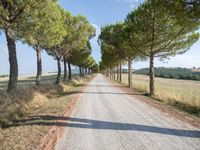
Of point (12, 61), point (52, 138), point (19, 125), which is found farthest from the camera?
point (12, 61)

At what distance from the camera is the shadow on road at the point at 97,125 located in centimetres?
960

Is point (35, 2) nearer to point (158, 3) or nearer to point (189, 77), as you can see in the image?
point (158, 3)

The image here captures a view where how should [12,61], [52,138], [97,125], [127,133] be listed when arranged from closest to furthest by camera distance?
[52,138] → [127,133] → [97,125] → [12,61]

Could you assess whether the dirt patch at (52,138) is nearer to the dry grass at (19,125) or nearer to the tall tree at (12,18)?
the dry grass at (19,125)

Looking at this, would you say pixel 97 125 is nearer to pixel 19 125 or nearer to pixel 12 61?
pixel 19 125

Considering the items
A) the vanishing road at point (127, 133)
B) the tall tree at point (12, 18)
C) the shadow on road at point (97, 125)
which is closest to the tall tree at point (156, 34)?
the tall tree at point (12, 18)

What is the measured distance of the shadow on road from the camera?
960 centimetres

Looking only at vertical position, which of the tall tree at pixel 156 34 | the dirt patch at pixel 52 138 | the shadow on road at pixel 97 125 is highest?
the tall tree at pixel 156 34

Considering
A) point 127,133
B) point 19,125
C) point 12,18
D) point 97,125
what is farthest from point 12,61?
point 127,133

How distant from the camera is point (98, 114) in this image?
1355cm

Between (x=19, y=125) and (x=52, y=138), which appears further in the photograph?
(x=19, y=125)

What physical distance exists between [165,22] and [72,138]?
18690 millimetres

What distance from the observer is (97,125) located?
10766 millimetres

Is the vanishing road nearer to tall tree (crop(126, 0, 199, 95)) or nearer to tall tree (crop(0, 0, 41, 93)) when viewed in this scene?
tall tree (crop(0, 0, 41, 93))
